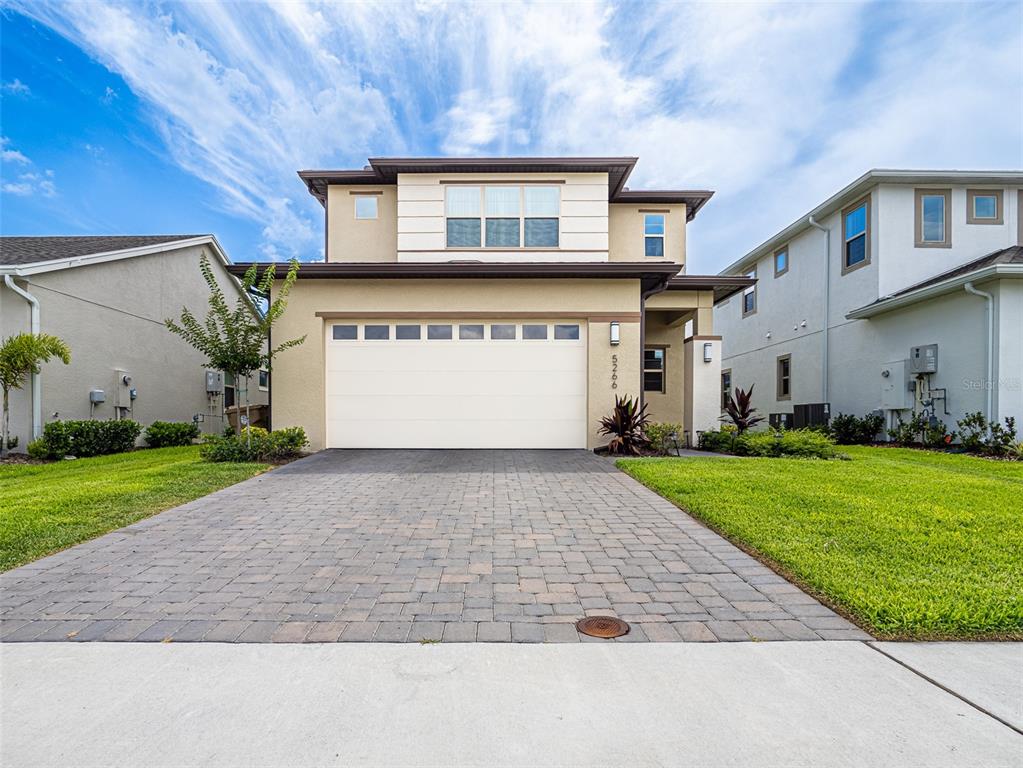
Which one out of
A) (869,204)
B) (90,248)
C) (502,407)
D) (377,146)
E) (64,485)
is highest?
(377,146)

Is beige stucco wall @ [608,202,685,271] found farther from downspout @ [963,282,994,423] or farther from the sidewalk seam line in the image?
the sidewalk seam line

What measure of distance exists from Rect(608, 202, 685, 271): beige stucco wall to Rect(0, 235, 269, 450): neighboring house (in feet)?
41.0

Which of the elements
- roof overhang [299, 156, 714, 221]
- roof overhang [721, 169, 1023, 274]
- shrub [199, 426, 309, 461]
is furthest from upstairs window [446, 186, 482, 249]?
roof overhang [721, 169, 1023, 274]

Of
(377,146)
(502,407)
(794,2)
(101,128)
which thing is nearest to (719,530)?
(502,407)

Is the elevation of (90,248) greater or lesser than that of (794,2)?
lesser

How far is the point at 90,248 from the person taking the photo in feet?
39.7

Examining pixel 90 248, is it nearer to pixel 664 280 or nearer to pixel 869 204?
pixel 664 280

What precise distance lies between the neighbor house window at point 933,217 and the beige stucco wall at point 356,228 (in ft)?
45.1

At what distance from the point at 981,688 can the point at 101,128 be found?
68.9 ft

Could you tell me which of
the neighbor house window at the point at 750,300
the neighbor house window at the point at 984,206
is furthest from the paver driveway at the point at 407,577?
→ the neighbor house window at the point at 750,300

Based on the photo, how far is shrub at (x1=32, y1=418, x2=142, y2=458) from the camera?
928 cm

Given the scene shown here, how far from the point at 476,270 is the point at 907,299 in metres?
10.4

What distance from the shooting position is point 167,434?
39.6 feet

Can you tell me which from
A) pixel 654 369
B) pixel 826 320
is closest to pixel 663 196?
pixel 654 369
